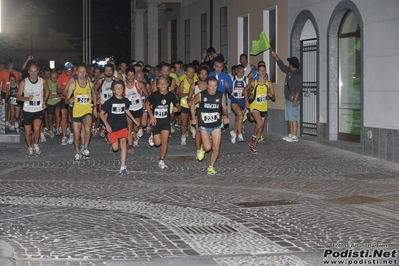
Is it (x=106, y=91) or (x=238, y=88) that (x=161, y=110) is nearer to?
(x=106, y=91)

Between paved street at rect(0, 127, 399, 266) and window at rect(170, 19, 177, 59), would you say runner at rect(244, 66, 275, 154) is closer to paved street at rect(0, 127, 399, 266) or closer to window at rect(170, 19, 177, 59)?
paved street at rect(0, 127, 399, 266)

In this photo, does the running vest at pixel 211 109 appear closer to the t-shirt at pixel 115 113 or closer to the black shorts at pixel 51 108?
the t-shirt at pixel 115 113

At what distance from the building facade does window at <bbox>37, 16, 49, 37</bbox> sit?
78471 mm

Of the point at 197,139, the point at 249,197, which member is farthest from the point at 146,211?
the point at 197,139

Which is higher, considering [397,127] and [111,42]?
[111,42]

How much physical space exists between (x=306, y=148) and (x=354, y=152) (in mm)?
1288

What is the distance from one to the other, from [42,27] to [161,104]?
3601 inches

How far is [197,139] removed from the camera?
1549cm

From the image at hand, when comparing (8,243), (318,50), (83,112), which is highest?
(318,50)

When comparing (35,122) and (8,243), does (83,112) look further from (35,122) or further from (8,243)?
(8,243)

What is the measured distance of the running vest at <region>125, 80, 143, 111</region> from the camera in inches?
683

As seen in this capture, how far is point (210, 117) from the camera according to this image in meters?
14.0

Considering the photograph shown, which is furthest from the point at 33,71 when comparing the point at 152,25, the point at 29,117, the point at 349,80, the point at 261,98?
the point at 152,25

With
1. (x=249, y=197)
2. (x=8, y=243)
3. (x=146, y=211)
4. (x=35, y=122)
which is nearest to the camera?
(x=8, y=243)
